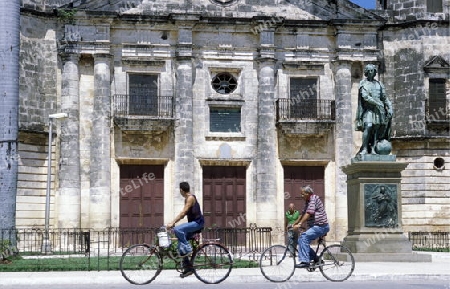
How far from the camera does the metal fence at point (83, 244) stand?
879 inches

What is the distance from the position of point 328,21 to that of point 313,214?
17532 mm

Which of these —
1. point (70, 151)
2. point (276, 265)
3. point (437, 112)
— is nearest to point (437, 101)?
point (437, 112)

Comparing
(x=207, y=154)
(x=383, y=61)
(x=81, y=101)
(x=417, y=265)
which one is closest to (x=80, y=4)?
(x=81, y=101)

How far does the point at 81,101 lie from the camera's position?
32.3m

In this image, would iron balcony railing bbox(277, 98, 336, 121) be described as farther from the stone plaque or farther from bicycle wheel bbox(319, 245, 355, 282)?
bicycle wheel bbox(319, 245, 355, 282)

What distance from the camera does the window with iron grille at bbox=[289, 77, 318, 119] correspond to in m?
33.2

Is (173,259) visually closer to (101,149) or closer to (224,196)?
(101,149)

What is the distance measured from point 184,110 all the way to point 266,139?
11.2ft

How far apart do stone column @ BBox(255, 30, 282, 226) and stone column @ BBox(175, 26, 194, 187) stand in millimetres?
2696

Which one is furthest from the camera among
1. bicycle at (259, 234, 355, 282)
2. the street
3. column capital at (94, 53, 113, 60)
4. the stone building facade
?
column capital at (94, 53, 113, 60)

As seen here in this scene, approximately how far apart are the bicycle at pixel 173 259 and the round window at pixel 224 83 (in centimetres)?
1754

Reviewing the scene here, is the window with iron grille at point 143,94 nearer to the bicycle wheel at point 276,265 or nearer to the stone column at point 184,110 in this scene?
the stone column at point 184,110

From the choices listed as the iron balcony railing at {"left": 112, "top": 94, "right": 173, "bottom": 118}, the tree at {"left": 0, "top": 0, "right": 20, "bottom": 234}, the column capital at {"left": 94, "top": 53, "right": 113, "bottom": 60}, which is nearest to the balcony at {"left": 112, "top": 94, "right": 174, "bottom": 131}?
the iron balcony railing at {"left": 112, "top": 94, "right": 173, "bottom": 118}

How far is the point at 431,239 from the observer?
3269cm
